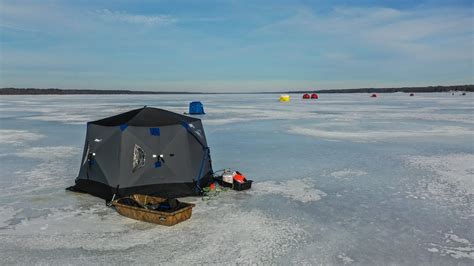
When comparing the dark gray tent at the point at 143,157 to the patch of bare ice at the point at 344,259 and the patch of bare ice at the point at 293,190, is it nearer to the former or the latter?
the patch of bare ice at the point at 293,190

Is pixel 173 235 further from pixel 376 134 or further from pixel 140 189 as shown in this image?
pixel 376 134

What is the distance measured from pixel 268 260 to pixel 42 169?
8.12 m

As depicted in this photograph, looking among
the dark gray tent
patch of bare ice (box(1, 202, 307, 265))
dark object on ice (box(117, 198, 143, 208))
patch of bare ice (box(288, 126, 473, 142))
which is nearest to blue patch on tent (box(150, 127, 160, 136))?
the dark gray tent

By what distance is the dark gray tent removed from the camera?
8234 mm

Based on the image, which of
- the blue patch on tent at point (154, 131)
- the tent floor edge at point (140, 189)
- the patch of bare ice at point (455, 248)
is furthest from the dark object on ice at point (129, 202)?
the patch of bare ice at point (455, 248)

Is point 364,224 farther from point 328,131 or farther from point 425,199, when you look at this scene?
point 328,131

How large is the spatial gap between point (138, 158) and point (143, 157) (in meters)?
0.11

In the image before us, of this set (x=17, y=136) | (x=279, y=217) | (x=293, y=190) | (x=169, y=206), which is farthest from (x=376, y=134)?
(x=17, y=136)

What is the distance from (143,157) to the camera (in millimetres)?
8359

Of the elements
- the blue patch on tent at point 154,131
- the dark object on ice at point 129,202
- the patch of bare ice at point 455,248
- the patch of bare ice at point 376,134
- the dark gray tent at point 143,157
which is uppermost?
the blue patch on tent at point 154,131

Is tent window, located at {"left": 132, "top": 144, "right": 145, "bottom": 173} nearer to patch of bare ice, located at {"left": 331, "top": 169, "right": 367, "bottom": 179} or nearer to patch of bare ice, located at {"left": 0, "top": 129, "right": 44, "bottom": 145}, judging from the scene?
patch of bare ice, located at {"left": 331, "top": 169, "right": 367, "bottom": 179}

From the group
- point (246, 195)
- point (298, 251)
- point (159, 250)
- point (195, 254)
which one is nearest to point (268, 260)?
point (298, 251)

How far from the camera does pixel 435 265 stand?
5230mm

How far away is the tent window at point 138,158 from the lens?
830 centimetres
